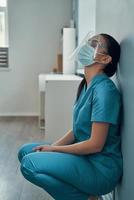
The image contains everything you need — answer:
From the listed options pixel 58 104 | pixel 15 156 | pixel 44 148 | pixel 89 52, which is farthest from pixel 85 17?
pixel 44 148

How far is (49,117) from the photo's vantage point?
3320mm

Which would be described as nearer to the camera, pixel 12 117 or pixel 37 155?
pixel 37 155

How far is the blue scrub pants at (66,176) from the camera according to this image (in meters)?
1.39

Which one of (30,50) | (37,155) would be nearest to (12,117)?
(30,50)

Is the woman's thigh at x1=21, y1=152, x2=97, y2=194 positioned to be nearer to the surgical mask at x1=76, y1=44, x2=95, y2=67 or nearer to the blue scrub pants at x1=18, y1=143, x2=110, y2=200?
the blue scrub pants at x1=18, y1=143, x2=110, y2=200

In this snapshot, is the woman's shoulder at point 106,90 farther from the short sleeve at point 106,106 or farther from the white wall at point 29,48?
the white wall at point 29,48

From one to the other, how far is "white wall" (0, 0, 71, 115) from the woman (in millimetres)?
3745

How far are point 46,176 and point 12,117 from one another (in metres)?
3.94

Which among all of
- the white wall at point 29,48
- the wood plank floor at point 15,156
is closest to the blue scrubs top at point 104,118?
the wood plank floor at point 15,156

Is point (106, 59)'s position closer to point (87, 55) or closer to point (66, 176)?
point (87, 55)

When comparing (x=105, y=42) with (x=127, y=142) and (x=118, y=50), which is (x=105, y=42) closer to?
(x=118, y=50)

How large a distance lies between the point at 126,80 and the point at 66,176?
1.61 feet

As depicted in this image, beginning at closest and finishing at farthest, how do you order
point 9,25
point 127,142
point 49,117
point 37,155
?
point 127,142, point 37,155, point 49,117, point 9,25

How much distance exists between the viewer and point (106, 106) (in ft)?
4.58
